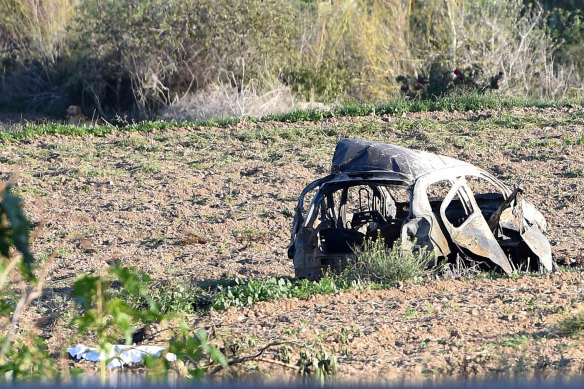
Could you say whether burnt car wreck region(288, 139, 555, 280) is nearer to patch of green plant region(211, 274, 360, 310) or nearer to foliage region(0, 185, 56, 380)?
patch of green plant region(211, 274, 360, 310)

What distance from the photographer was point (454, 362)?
7.35 metres

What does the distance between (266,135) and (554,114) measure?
20.2 ft

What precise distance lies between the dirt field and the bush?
0.22 m

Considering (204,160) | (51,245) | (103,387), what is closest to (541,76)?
(204,160)

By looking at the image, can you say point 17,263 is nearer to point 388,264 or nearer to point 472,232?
point 388,264

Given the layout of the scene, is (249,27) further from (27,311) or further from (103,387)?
(103,387)

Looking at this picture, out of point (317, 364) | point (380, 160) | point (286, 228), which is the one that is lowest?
point (286, 228)

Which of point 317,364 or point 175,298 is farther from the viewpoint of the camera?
point 175,298

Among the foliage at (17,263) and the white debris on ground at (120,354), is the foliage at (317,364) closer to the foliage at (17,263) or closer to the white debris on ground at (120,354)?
the white debris on ground at (120,354)

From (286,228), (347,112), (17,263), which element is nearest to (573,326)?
(17,263)

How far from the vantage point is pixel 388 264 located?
1012 cm

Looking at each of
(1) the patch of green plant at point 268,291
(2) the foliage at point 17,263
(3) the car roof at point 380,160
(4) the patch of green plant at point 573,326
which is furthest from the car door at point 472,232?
(2) the foliage at point 17,263

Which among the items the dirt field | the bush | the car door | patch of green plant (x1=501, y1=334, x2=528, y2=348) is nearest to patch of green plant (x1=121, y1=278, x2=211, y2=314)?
the dirt field

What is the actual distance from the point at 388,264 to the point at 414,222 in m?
0.51
